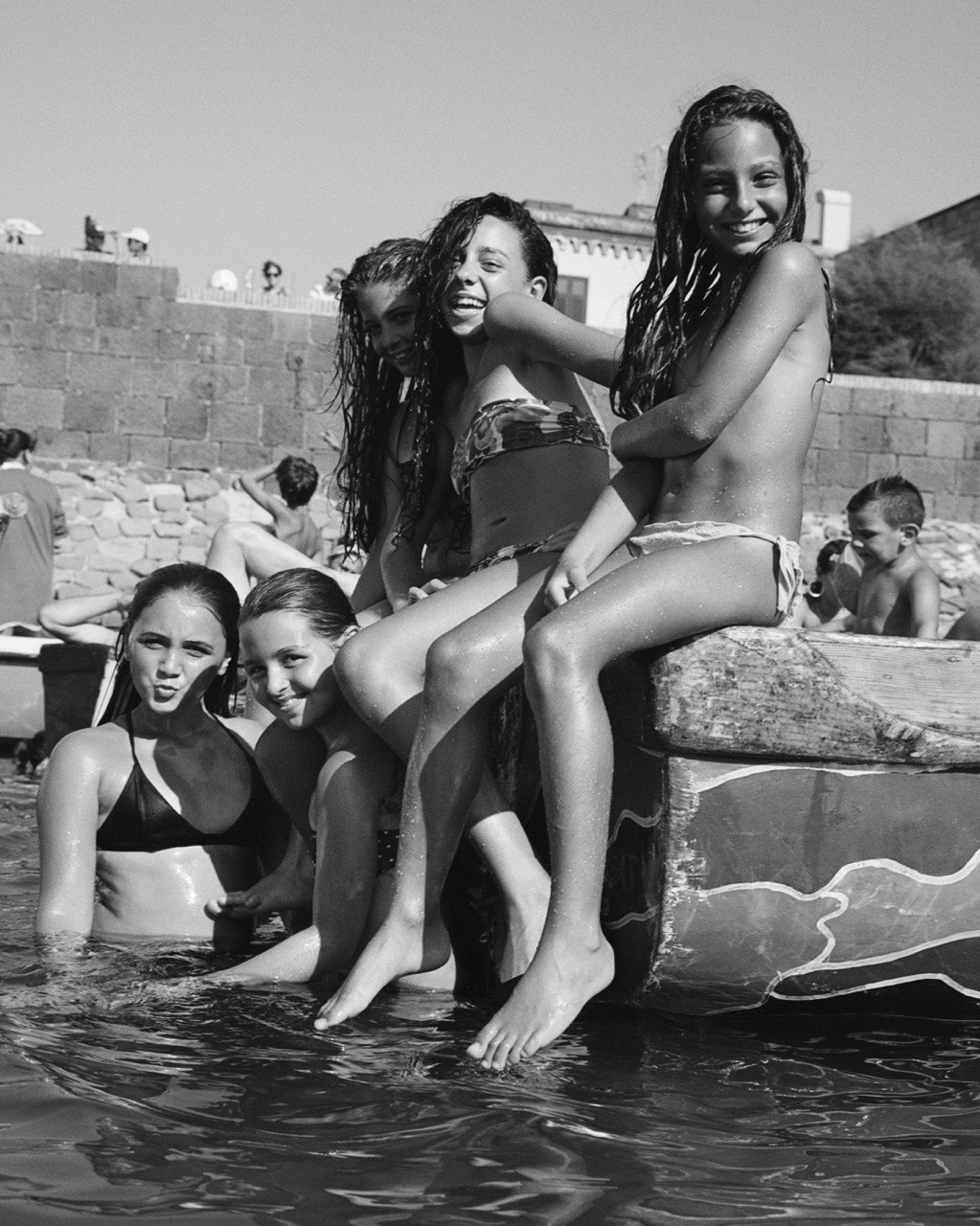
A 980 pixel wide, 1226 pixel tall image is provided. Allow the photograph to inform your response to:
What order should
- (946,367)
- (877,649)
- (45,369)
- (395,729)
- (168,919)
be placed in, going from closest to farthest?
1. (877,649)
2. (395,729)
3. (168,919)
4. (45,369)
5. (946,367)

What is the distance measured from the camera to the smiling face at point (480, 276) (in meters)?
3.86

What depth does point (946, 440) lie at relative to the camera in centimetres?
1880

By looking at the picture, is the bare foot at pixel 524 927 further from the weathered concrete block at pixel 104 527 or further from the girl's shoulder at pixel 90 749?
the weathered concrete block at pixel 104 527

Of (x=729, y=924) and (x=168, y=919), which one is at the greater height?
(x=729, y=924)

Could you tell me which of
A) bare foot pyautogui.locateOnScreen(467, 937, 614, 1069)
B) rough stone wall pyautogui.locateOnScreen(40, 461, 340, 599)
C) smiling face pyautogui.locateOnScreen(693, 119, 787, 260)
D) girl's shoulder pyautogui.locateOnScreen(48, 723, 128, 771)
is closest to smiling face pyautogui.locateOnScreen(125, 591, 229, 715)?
girl's shoulder pyautogui.locateOnScreen(48, 723, 128, 771)

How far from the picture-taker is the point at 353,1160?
2236mm

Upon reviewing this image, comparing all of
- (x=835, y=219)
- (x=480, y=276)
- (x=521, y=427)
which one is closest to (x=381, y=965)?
(x=521, y=427)

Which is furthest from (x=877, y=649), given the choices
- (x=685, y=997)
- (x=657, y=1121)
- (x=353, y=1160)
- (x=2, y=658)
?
(x=2, y=658)

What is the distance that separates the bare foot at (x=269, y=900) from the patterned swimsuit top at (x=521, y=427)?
1.12 metres

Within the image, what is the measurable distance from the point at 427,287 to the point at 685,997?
1.93 m

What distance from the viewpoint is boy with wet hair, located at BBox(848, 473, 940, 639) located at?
710 cm

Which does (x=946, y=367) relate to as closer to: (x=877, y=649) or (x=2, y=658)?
(x=2, y=658)

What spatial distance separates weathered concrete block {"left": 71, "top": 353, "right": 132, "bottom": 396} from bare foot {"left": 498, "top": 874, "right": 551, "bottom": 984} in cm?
1441

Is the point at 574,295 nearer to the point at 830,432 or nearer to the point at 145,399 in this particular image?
the point at 830,432
